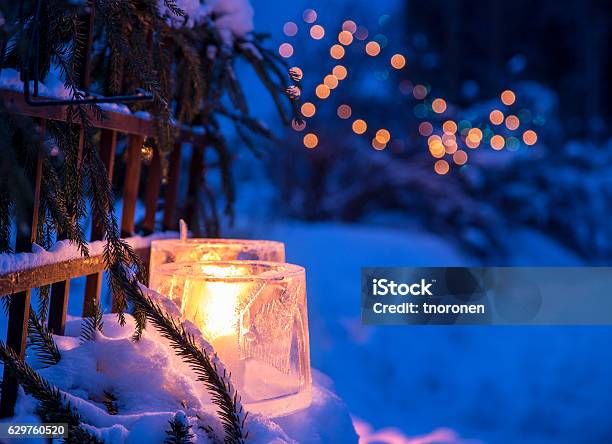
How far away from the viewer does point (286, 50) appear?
5965 mm

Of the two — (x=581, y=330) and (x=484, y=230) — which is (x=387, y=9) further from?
(x=581, y=330)

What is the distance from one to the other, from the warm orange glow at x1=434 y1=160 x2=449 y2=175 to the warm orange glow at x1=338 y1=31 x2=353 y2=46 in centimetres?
154

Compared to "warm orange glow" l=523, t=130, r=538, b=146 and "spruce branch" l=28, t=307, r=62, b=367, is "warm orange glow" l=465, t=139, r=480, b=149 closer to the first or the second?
"warm orange glow" l=523, t=130, r=538, b=146

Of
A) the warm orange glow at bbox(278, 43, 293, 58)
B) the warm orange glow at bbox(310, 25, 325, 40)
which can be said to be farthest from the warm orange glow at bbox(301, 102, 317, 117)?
the warm orange glow at bbox(310, 25, 325, 40)

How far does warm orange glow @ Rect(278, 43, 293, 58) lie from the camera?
593 cm

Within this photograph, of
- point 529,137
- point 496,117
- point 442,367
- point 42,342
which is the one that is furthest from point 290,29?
point 42,342

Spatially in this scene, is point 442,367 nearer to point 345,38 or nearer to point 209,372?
point 209,372

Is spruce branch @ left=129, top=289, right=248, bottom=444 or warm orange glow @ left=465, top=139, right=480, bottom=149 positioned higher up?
warm orange glow @ left=465, top=139, right=480, bottom=149

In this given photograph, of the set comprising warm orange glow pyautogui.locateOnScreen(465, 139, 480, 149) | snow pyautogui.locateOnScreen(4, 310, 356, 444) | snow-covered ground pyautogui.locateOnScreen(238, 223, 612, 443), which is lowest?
snow-covered ground pyautogui.locateOnScreen(238, 223, 612, 443)

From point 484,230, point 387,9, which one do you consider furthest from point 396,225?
point 387,9

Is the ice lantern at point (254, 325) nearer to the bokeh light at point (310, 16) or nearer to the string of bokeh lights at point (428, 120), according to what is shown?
the string of bokeh lights at point (428, 120)

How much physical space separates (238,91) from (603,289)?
343cm

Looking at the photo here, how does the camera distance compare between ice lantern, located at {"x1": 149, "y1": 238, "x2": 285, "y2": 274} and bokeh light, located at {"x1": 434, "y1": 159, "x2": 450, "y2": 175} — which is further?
bokeh light, located at {"x1": 434, "y1": 159, "x2": 450, "y2": 175}

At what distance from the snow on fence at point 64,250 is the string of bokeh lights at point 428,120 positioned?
395 cm
